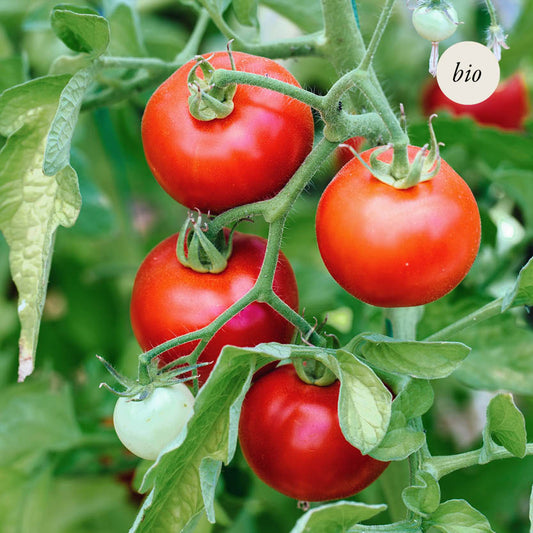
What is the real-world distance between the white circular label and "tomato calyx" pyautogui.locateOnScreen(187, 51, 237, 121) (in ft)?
0.57

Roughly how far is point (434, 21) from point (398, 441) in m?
0.32

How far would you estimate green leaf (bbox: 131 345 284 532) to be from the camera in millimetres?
560

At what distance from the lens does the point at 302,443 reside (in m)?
0.67

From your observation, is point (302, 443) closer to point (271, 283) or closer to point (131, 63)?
point (271, 283)

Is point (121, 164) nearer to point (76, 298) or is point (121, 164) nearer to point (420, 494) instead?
point (76, 298)

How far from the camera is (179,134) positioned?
65 centimetres

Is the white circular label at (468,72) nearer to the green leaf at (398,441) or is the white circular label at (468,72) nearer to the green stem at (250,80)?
the green stem at (250,80)

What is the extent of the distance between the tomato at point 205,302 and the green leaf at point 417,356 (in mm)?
108

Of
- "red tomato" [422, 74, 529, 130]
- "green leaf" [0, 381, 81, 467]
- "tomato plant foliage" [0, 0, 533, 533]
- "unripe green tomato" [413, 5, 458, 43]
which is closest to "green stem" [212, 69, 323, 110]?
"tomato plant foliage" [0, 0, 533, 533]

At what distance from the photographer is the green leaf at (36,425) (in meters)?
1.04

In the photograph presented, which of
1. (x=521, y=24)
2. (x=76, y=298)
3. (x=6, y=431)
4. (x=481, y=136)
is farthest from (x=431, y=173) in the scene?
(x=76, y=298)

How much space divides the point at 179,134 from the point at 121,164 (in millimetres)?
771

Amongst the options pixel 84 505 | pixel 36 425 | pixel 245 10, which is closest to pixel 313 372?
pixel 245 10

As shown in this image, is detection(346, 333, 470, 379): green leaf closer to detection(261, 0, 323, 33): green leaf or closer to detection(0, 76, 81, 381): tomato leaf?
detection(0, 76, 81, 381): tomato leaf
